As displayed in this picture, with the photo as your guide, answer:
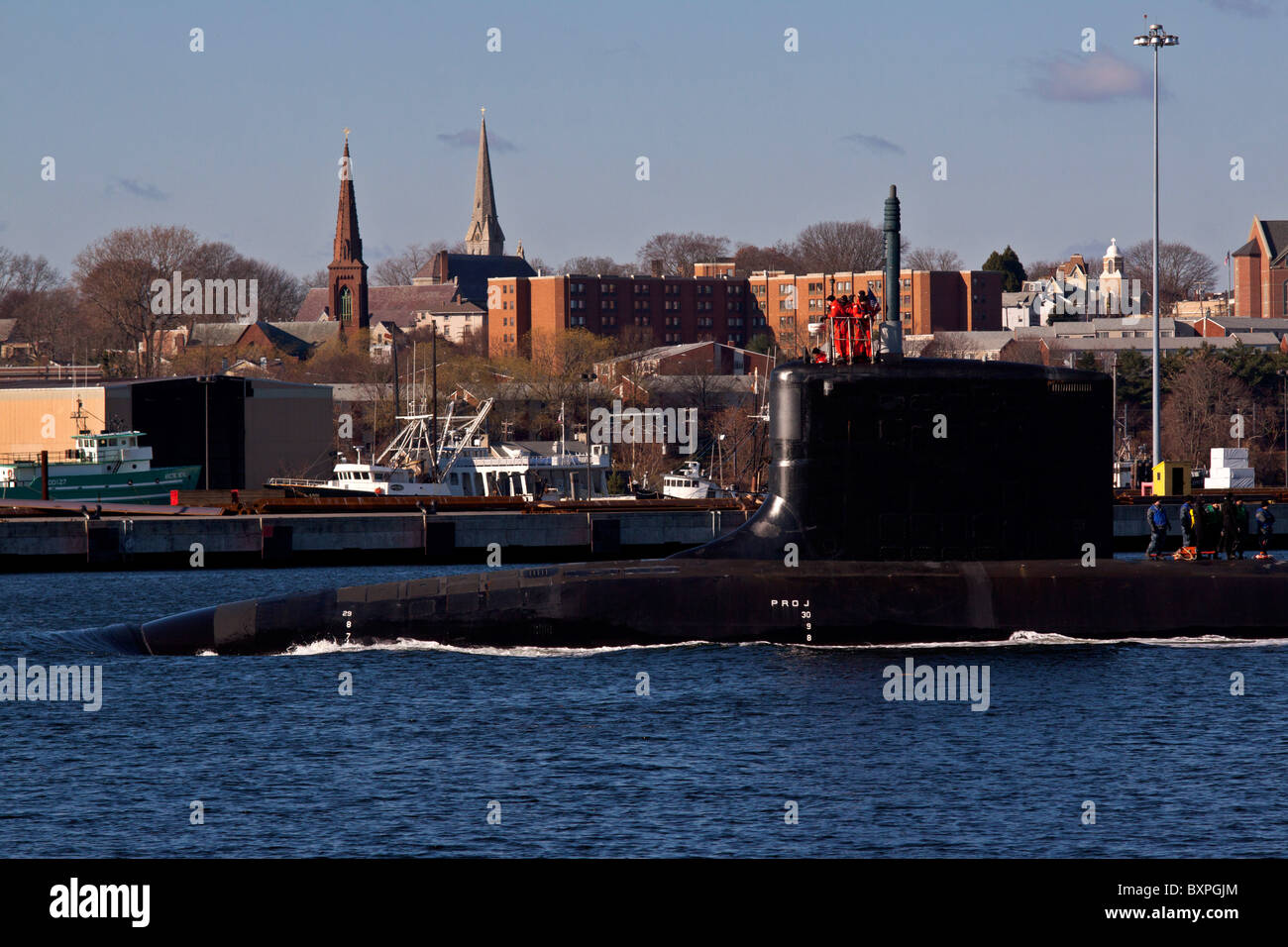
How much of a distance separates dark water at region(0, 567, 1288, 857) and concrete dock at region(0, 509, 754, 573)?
73.2 feet

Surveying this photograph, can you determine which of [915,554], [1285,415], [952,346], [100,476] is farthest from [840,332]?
[952,346]

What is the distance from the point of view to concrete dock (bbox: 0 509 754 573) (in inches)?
2089

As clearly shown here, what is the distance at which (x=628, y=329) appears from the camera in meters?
177

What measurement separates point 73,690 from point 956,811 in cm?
1695

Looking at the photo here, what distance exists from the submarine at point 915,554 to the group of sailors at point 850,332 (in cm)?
22

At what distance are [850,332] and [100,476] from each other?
4997cm

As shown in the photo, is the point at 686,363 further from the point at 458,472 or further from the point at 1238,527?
the point at 1238,527

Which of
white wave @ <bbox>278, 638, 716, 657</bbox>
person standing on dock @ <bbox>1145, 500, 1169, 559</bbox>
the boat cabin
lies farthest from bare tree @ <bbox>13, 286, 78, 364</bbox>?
person standing on dock @ <bbox>1145, 500, 1169, 559</bbox>

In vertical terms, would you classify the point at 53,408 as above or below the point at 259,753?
above

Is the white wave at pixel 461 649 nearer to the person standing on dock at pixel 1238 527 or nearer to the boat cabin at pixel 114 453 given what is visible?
the person standing on dock at pixel 1238 527

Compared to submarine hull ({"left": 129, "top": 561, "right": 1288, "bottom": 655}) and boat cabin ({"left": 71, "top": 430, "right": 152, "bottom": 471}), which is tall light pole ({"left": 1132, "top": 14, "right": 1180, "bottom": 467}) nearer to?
submarine hull ({"left": 129, "top": 561, "right": 1288, "bottom": 655})

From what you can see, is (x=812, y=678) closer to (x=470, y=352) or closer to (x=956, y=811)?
(x=956, y=811)

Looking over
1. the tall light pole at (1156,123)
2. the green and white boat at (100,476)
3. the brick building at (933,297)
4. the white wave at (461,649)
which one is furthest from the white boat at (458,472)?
the brick building at (933,297)
